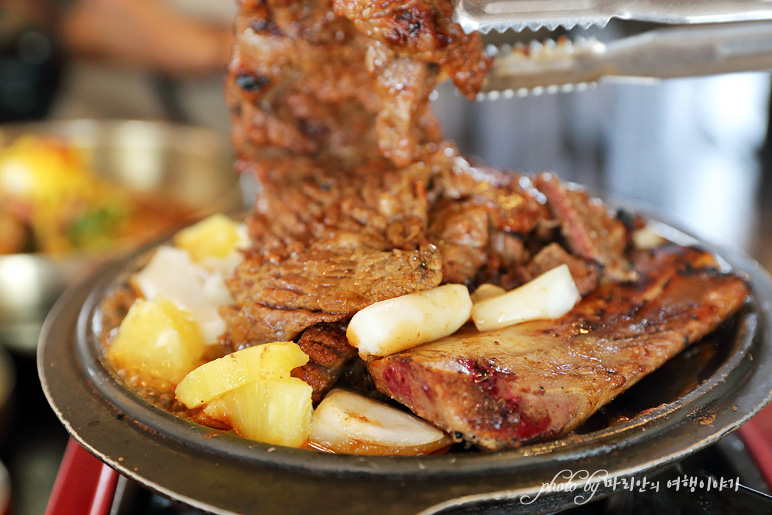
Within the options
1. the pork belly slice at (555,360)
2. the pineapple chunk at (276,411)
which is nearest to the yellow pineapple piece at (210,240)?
the pineapple chunk at (276,411)

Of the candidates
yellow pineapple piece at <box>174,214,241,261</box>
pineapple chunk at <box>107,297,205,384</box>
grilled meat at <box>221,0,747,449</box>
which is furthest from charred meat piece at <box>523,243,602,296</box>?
yellow pineapple piece at <box>174,214,241,261</box>

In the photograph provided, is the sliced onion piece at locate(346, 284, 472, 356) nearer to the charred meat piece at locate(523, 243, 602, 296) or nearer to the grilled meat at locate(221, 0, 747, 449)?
the grilled meat at locate(221, 0, 747, 449)

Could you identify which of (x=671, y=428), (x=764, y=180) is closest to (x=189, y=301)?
(x=671, y=428)

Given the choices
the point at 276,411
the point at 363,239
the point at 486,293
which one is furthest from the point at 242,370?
the point at 486,293

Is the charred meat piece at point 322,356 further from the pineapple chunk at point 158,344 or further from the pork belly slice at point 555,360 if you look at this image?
the pineapple chunk at point 158,344

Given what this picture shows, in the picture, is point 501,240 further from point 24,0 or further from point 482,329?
point 24,0

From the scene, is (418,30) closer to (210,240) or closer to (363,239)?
(363,239)
